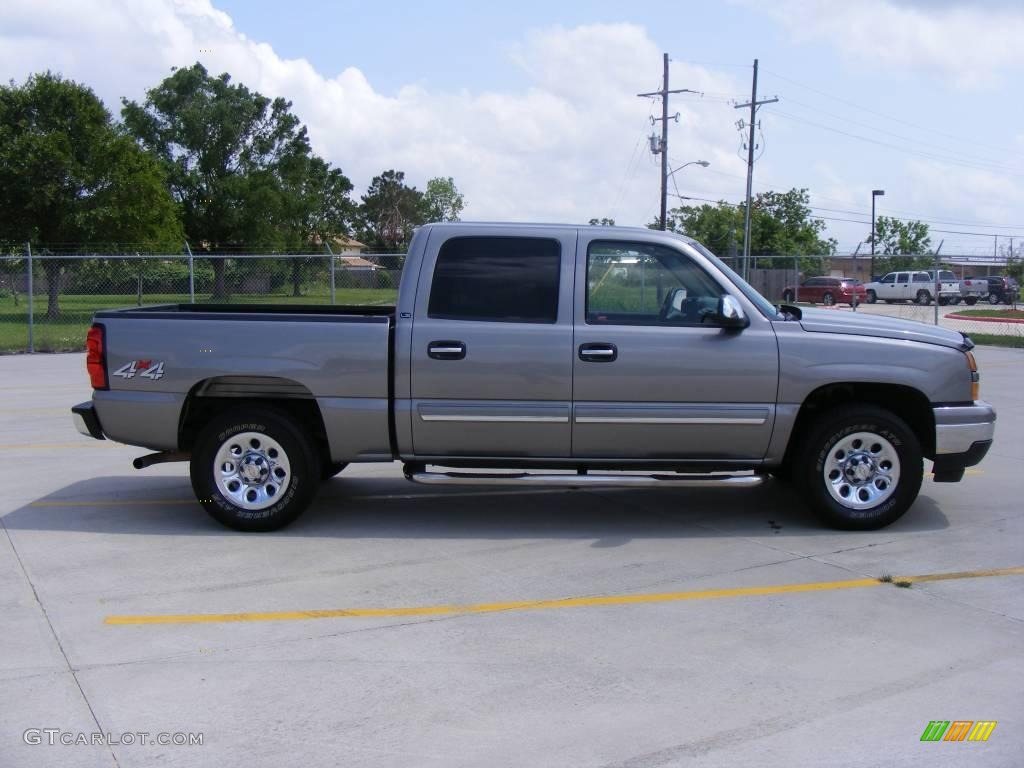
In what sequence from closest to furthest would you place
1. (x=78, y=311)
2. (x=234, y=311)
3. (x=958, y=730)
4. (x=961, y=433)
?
(x=958, y=730), (x=961, y=433), (x=234, y=311), (x=78, y=311)

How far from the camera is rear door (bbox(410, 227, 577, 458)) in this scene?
6.76 m

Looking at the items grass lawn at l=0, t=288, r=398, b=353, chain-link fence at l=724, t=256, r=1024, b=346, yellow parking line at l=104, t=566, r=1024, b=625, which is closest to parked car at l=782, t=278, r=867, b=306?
chain-link fence at l=724, t=256, r=1024, b=346

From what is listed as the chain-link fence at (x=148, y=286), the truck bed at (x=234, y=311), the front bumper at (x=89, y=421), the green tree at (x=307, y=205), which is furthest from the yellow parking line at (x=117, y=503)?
the green tree at (x=307, y=205)

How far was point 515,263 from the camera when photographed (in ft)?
22.9

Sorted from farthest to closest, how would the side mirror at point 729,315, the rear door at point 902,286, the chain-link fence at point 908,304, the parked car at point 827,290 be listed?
the rear door at point 902,286
the parked car at point 827,290
the chain-link fence at point 908,304
the side mirror at point 729,315

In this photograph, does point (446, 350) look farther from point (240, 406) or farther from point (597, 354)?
point (240, 406)

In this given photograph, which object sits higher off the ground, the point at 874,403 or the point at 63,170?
the point at 63,170

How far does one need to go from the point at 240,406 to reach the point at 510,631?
9.12ft

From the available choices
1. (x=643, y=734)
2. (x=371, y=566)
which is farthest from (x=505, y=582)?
(x=643, y=734)

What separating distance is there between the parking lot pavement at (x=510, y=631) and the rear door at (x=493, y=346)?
2.34ft

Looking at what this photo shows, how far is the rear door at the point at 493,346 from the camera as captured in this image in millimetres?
6758

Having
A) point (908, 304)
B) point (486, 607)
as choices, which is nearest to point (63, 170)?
point (486, 607)

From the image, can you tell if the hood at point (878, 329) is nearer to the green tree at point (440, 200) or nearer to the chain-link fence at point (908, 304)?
the chain-link fence at point (908, 304)

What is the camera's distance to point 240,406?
701 cm
